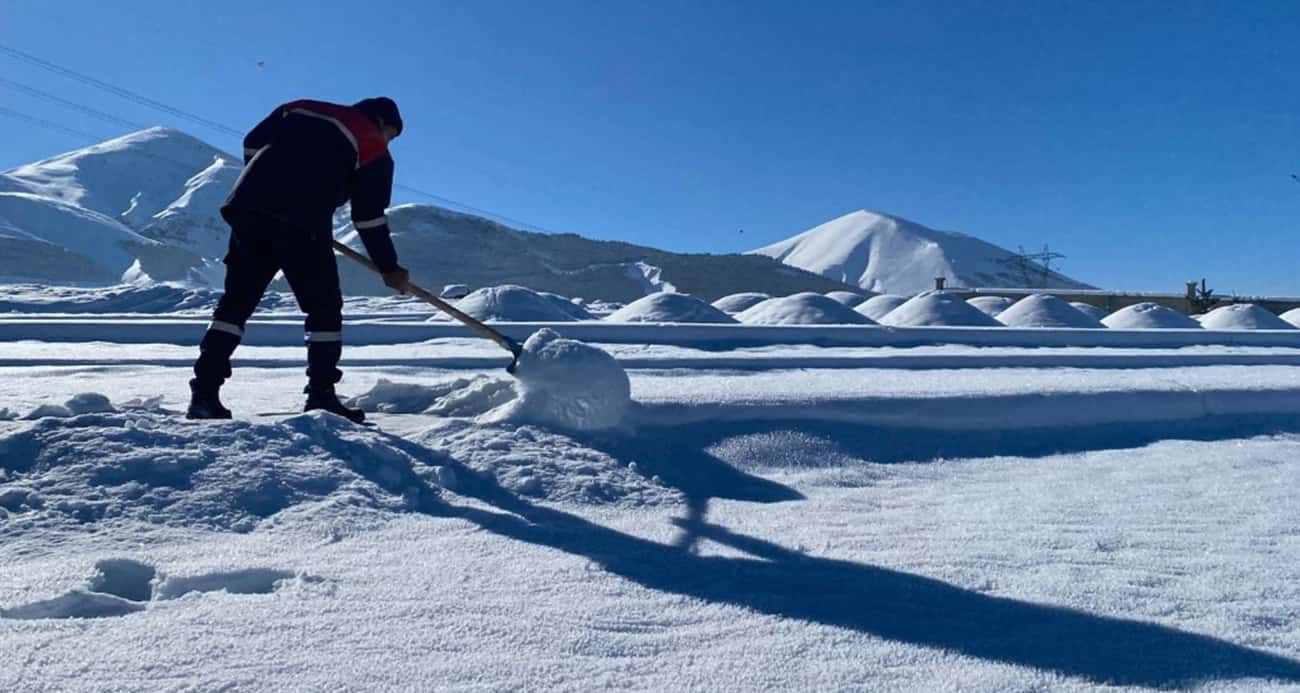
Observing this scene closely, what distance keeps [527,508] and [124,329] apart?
5.07 m

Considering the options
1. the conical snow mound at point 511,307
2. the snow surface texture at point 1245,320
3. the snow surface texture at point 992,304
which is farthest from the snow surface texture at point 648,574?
the snow surface texture at point 992,304

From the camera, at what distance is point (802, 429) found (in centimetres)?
305

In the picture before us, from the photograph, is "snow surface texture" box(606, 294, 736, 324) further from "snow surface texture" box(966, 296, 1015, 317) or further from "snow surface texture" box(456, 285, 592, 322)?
"snow surface texture" box(966, 296, 1015, 317)

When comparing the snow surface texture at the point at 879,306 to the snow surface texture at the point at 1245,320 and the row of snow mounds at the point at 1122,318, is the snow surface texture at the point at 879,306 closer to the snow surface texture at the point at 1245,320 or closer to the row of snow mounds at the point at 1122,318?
the row of snow mounds at the point at 1122,318

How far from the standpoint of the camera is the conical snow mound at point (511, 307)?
10.7 metres

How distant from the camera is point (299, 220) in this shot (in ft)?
8.92

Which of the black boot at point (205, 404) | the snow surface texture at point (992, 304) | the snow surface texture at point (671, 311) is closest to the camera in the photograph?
the black boot at point (205, 404)

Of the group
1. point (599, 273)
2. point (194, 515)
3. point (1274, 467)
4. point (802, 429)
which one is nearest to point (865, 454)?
point (802, 429)

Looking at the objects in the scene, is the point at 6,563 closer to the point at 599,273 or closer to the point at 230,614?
the point at 230,614

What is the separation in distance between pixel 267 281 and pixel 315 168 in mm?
420

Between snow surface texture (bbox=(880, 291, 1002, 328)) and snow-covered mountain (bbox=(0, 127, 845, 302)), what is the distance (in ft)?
91.6

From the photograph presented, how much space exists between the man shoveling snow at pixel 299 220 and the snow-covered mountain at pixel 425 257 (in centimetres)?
3690

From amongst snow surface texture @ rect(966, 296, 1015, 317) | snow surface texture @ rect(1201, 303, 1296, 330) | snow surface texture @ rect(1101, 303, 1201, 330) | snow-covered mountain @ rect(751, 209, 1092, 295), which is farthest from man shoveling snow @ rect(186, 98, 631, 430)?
snow-covered mountain @ rect(751, 209, 1092, 295)

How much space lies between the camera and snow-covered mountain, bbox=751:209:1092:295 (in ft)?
325
